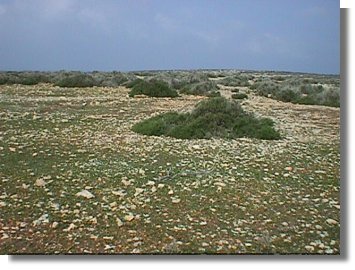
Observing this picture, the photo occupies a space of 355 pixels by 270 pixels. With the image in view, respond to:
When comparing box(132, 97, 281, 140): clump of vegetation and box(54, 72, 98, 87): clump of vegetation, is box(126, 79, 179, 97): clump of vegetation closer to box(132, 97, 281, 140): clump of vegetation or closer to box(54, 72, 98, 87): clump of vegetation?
box(54, 72, 98, 87): clump of vegetation

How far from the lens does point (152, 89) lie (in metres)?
7.64

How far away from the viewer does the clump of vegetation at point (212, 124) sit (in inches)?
210

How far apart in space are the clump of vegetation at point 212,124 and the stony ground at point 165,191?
22 centimetres

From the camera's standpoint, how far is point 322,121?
5273 millimetres

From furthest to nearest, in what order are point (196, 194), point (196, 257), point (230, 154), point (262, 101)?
point (262, 101)
point (230, 154)
point (196, 194)
point (196, 257)

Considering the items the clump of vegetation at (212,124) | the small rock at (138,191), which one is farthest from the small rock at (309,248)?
the clump of vegetation at (212,124)

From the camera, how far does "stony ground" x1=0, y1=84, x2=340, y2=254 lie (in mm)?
2656

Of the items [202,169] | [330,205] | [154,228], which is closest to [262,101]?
[202,169]

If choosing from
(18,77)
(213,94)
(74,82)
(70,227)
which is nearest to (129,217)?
(70,227)

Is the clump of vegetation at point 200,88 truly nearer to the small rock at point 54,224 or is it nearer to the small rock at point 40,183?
the small rock at point 40,183

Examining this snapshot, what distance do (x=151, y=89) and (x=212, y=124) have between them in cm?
244

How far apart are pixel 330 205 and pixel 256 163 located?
44.4 inches

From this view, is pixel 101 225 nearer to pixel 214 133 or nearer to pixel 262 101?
pixel 214 133

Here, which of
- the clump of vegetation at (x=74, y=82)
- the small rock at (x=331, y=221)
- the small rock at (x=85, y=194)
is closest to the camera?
the small rock at (x=331, y=221)
